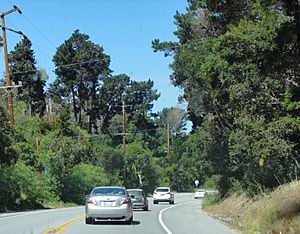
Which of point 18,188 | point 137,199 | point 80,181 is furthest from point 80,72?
point 137,199

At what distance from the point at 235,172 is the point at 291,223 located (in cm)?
2182

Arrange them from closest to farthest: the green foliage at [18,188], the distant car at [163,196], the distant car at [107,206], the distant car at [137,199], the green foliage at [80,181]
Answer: the distant car at [107,206], the distant car at [137,199], the green foliage at [18,188], the distant car at [163,196], the green foliage at [80,181]

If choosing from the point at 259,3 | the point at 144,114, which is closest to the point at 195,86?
Answer: the point at 259,3

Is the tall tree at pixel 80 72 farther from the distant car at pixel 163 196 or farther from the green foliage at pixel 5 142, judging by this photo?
the green foliage at pixel 5 142

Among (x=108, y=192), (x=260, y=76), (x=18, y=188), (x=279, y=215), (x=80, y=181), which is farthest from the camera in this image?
(x=80, y=181)

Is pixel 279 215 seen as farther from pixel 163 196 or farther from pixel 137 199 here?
pixel 163 196

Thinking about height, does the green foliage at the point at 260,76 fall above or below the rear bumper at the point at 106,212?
above

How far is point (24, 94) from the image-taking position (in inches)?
3201

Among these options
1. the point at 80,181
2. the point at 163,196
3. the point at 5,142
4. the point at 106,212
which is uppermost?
the point at 5,142

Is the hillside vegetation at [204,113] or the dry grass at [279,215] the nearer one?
the dry grass at [279,215]

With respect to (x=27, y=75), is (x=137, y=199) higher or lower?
lower

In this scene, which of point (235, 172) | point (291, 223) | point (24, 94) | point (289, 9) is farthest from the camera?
point (24, 94)

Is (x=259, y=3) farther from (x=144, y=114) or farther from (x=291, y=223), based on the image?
(x=144, y=114)

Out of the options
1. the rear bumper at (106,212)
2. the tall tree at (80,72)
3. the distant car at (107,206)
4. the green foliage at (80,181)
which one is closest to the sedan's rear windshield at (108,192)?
the distant car at (107,206)
